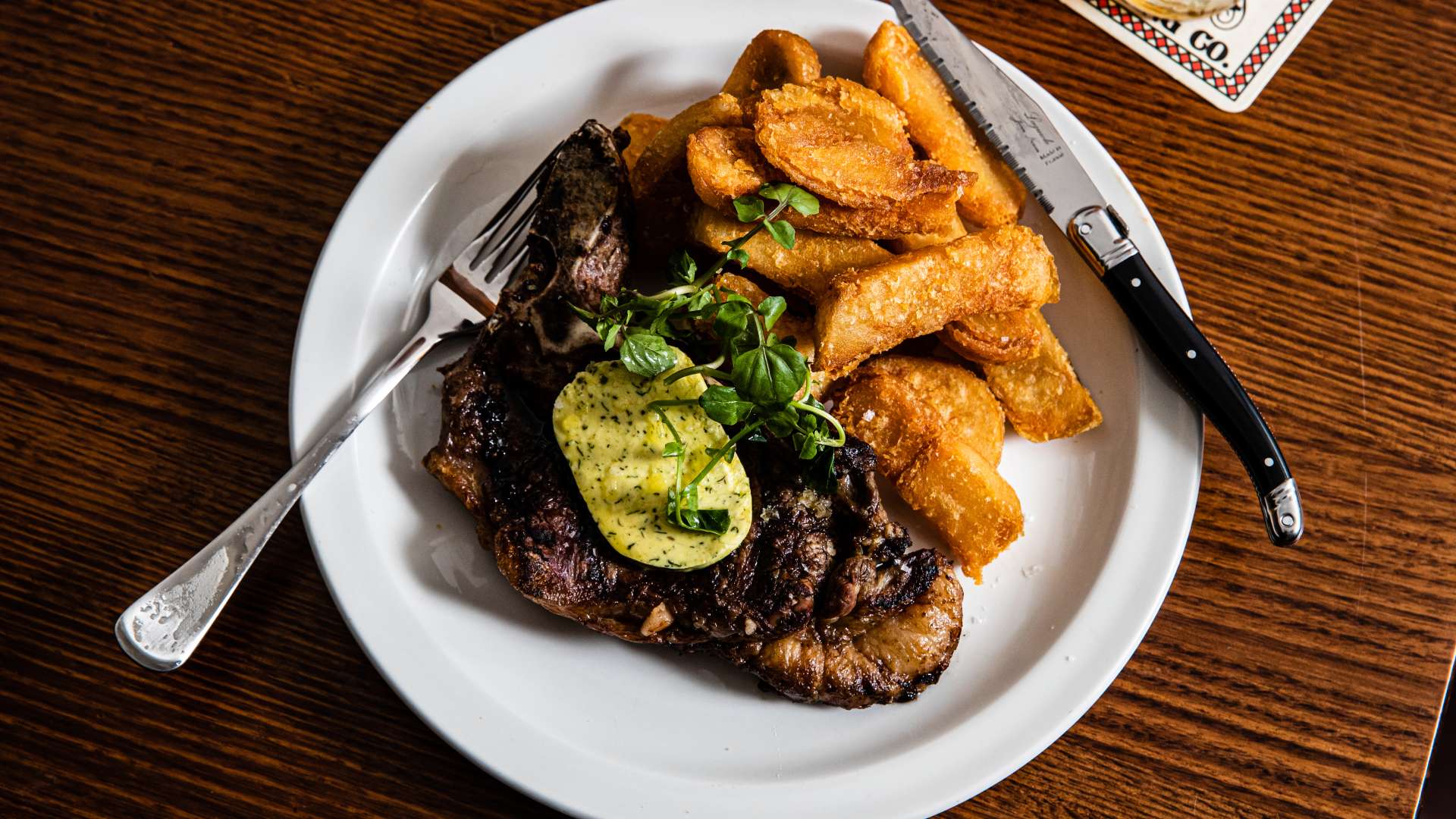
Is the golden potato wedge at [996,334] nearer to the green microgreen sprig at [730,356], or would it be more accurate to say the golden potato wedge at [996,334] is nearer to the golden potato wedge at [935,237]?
the golden potato wedge at [935,237]

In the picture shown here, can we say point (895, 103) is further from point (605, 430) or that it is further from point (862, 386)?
point (605, 430)

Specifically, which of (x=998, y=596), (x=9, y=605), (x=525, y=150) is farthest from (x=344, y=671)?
(x=998, y=596)

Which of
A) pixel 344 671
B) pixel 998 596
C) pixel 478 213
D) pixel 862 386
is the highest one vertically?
pixel 478 213

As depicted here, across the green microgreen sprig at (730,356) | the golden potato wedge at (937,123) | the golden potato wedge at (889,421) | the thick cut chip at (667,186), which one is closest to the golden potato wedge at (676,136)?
the thick cut chip at (667,186)

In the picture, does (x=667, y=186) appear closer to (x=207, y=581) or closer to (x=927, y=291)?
(x=927, y=291)

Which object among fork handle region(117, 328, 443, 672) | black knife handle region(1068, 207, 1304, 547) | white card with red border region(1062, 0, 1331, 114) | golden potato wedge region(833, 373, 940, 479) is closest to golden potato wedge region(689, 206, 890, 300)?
golden potato wedge region(833, 373, 940, 479)

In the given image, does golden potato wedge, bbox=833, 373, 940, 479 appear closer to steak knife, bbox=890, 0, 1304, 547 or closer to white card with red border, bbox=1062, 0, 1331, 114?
steak knife, bbox=890, 0, 1304, 547
